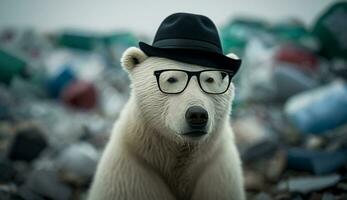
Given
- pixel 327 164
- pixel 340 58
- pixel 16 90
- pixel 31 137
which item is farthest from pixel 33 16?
pixel 340 58

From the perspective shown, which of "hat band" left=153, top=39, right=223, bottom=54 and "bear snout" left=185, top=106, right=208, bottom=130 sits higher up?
"hat band" left=153, top=39, right=223, bottom=54

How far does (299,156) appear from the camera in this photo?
3.22 m

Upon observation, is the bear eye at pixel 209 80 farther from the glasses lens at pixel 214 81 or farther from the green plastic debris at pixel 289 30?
the green plastic debris at pixel 289 30

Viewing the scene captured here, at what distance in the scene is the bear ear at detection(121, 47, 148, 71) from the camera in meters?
1.85

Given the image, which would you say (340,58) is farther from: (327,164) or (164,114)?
(164,114)

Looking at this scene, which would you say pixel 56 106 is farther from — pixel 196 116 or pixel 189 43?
pixel 196 116

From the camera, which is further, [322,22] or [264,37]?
[264,37]

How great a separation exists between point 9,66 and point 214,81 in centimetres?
382

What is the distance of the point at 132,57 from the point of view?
1878mm

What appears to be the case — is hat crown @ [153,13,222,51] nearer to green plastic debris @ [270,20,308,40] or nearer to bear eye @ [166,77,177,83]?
bear eye @ [166,77,177,83]

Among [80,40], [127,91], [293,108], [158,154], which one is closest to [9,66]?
[127,91]

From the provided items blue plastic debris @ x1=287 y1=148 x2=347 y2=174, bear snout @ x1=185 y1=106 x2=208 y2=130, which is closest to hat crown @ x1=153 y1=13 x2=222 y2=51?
bear snout @ x1=185 y1=106 x2=208 y2=130

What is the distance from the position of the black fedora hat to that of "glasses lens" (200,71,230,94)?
0.12 feet

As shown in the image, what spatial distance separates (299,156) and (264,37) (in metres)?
2.53
